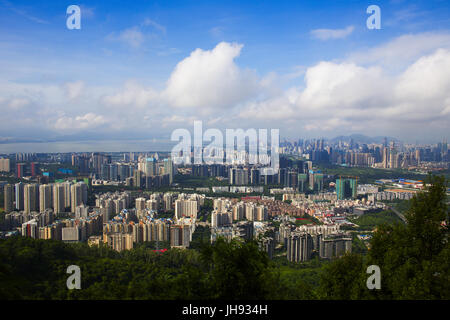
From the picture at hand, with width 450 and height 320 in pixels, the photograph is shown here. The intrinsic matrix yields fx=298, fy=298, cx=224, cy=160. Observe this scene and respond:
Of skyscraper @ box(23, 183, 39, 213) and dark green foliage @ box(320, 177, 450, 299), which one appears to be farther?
skyscraper @ box(23, 183, 39, 213)

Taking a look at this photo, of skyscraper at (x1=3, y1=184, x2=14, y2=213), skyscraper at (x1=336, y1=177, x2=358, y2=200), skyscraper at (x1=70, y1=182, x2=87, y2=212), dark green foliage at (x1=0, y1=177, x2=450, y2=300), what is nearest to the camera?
dark green foliage at (x1=0, y1=177, x2=450, y2=300)

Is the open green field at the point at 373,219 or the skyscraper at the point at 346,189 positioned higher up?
the skyscraper at the point at 346,189

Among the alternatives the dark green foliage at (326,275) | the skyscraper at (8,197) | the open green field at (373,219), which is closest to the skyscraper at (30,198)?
the skyscraper at (8,197)

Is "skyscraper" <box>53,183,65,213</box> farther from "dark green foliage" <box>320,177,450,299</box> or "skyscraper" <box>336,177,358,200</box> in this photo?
"skyscraper" <box>336,177,358,200</box>

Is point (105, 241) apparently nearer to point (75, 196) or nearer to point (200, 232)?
point (200, 232)

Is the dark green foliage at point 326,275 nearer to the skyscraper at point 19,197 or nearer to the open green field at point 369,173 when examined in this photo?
the skyscraper at point 19,197

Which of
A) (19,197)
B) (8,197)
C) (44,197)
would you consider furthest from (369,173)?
(8,197)

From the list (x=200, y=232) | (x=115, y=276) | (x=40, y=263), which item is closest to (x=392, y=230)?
(x=115, y=276)

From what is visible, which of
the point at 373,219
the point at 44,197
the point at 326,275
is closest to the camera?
the point at 326,275

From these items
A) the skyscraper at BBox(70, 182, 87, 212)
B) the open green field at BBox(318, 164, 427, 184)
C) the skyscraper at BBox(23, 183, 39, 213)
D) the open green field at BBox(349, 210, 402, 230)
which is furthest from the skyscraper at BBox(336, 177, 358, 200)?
the skyscraper at BBox(23, 183, 39, 213)

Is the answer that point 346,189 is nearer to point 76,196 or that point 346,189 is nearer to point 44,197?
point 76,196

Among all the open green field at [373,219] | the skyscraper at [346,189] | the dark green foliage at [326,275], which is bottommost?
the open green field at [373,219]

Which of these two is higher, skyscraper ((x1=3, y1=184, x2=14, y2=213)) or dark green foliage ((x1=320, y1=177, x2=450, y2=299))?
dark green foliage ((x1=320, y1=177, x2=450, y2=299))
